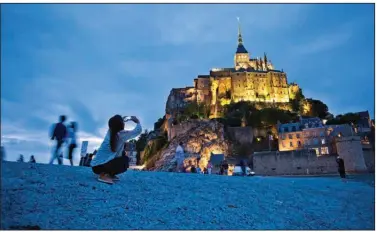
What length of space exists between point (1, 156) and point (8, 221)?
103cm

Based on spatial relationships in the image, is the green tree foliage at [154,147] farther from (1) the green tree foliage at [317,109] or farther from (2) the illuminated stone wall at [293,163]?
(1) the green tree foliage at [317,109]

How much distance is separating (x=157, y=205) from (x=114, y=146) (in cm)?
154

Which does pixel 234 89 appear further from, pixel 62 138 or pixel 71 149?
pixel 62 138

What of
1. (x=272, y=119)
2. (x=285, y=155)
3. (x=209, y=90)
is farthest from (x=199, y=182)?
(x=209, y=90)

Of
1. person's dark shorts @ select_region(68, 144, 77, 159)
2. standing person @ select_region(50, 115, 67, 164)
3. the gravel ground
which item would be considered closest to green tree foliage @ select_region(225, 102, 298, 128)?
the gravel ground

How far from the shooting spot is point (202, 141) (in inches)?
1988

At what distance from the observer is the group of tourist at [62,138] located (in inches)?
378

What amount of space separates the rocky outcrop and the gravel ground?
37871 millimetres

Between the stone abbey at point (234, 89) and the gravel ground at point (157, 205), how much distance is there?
211ft

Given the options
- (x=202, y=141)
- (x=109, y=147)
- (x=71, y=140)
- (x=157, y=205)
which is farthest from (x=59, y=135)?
(x=202, y=141)

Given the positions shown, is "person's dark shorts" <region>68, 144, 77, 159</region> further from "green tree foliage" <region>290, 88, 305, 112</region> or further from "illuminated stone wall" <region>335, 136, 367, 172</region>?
"green tree foliage" <region>290, 88, 305, 112</region>

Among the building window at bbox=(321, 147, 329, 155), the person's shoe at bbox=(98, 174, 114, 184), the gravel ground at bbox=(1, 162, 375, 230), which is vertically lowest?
the gravel ground at bbox=(1, 162, 375, 230)

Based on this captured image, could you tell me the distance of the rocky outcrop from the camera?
159ft

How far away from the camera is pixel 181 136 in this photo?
52.6 metres
